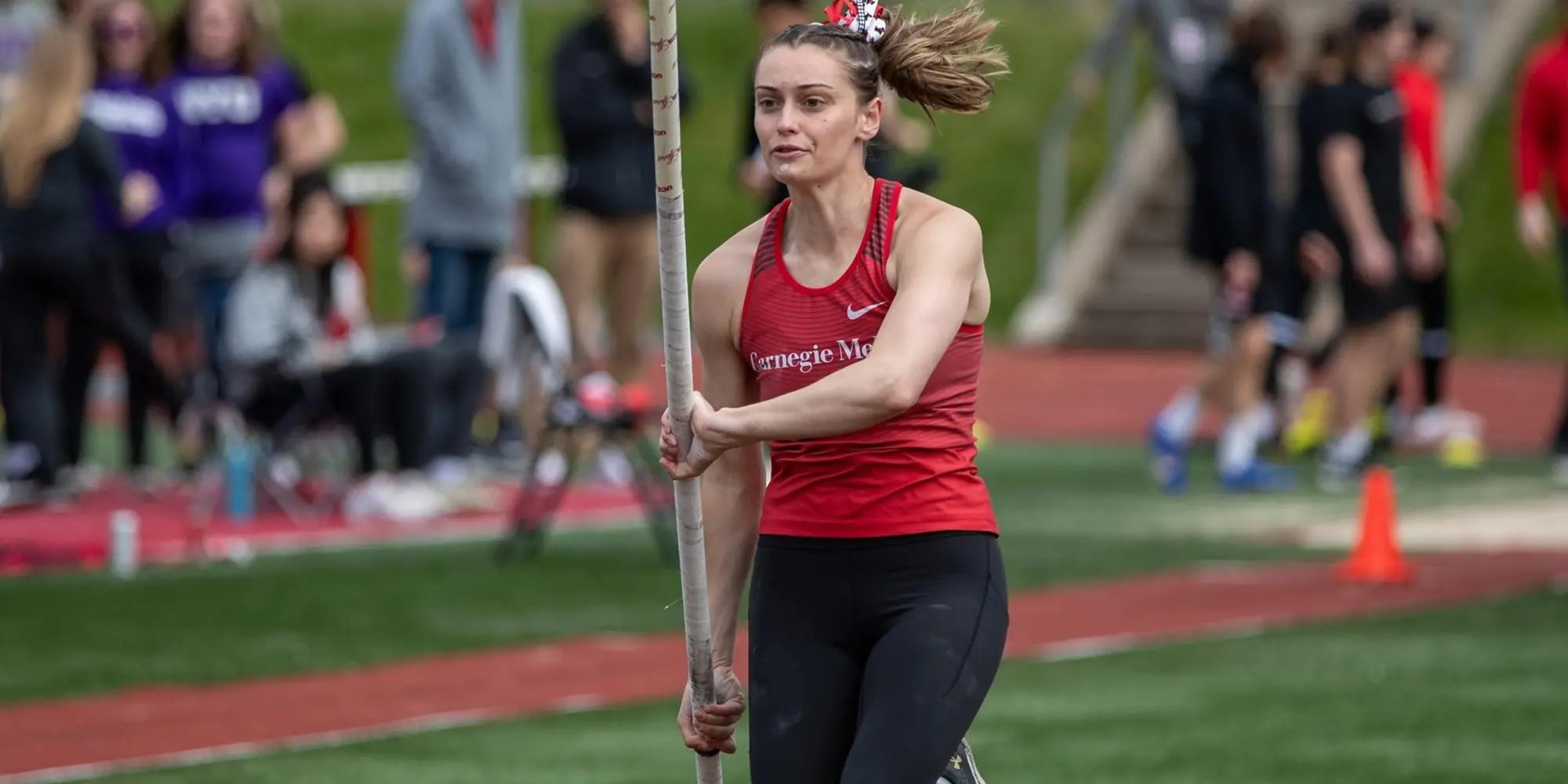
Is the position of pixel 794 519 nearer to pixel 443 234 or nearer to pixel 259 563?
pixel 259 563

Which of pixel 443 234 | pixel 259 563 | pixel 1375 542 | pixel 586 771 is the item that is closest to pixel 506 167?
pixel 443 234

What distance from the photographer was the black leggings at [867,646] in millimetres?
4695

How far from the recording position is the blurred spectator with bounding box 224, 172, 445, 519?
1262cm

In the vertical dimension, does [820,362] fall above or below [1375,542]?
above

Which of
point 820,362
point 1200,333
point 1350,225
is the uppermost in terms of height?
point 820,362

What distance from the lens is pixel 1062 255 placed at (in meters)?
25.0

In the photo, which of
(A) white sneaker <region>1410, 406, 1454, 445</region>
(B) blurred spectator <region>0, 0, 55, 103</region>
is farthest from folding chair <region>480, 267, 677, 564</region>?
(B) blurred spectator <region>0, 0, 55, 103</region>

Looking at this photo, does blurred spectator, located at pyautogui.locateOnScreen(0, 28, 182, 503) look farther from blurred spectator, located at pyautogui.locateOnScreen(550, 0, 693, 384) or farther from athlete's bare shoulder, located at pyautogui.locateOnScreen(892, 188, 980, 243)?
athlete's bare shoulder, located at pyautogui.locateOnScreen(892, 188, 980, 243)

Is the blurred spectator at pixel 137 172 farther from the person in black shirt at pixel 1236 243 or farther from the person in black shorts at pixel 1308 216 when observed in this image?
the person in black shorts at pixel 1308 216

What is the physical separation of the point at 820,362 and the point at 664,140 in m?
0.55

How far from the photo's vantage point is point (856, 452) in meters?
4.76

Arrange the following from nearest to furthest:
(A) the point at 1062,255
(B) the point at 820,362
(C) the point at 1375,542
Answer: (B) the point at 820,362, (C) the point at 1375,542, (A) the point at 1062,255

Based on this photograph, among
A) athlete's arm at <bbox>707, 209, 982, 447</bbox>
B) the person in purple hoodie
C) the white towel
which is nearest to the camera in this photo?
athlete's arm at <bbox>707, 209, 982, 447</bbox>

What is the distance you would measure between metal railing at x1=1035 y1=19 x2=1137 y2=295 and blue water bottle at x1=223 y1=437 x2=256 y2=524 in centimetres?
1240
